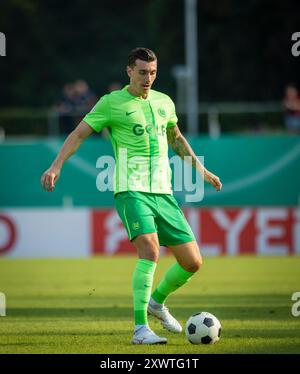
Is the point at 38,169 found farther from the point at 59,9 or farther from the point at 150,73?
the point at 59,9

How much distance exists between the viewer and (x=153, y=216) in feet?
31.5

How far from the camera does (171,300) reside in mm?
13531

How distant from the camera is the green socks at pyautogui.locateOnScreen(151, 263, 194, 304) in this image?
9.96 metres

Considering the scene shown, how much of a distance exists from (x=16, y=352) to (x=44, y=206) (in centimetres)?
1545

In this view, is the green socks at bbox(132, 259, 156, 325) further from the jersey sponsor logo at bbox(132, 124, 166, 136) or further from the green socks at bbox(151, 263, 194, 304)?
the jersey sponsor logo at bbox(132, 124, 166, 136)

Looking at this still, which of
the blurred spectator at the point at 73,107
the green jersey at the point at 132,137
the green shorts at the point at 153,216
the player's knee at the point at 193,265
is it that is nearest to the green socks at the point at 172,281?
the player's knee at the point at 193,265

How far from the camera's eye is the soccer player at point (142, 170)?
9383 millimetres

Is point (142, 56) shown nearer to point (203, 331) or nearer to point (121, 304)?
point (203, 331)

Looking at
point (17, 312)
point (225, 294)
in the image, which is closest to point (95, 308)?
point (17, 312)

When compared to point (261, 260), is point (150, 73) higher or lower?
higher

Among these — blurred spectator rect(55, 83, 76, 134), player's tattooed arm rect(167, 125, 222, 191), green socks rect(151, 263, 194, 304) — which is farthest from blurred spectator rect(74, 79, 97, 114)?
green socks rect(151, 263, 194, 304)

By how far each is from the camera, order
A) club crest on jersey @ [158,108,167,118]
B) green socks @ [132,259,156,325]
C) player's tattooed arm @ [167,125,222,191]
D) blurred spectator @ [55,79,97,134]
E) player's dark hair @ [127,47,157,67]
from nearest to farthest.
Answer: green socks @ [132,259,156,325], player's dark hair @ [127,47,157,67], club crest on jersey @ [158,108,167,118], player's tattooed arm @ [167,125,222,191], blurred spectator @ [55,79,97,134]
